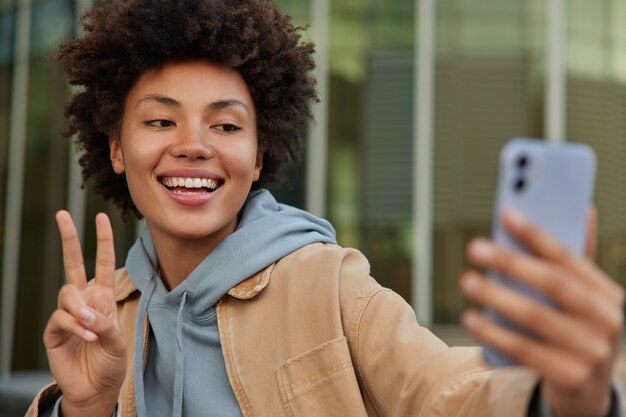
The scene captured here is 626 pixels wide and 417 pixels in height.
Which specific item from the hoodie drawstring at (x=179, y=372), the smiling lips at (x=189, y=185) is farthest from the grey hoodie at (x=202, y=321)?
the smiling lips at (x=189, y=185)

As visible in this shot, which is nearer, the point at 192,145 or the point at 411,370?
the point at 411,370

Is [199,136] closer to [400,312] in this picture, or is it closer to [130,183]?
[130,183]

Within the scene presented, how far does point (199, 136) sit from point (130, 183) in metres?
0.27

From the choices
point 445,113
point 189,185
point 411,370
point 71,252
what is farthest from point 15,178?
point 411,370

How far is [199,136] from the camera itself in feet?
7.69

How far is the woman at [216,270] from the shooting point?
2043 millimetres

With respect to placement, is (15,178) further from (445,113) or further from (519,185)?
(519,185)

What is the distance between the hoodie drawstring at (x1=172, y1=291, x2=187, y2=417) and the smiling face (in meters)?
0.21

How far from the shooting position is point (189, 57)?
2.45 metres

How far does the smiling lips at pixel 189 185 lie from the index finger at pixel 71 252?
387 millimetres

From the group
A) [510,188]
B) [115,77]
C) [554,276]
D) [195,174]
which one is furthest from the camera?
[115,77]

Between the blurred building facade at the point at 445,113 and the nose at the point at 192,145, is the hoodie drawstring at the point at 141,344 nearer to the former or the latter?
the nose at the point at 192,145

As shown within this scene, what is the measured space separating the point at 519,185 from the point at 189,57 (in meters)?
1.41

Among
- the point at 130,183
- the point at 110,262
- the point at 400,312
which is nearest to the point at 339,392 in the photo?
the point at 400,312
